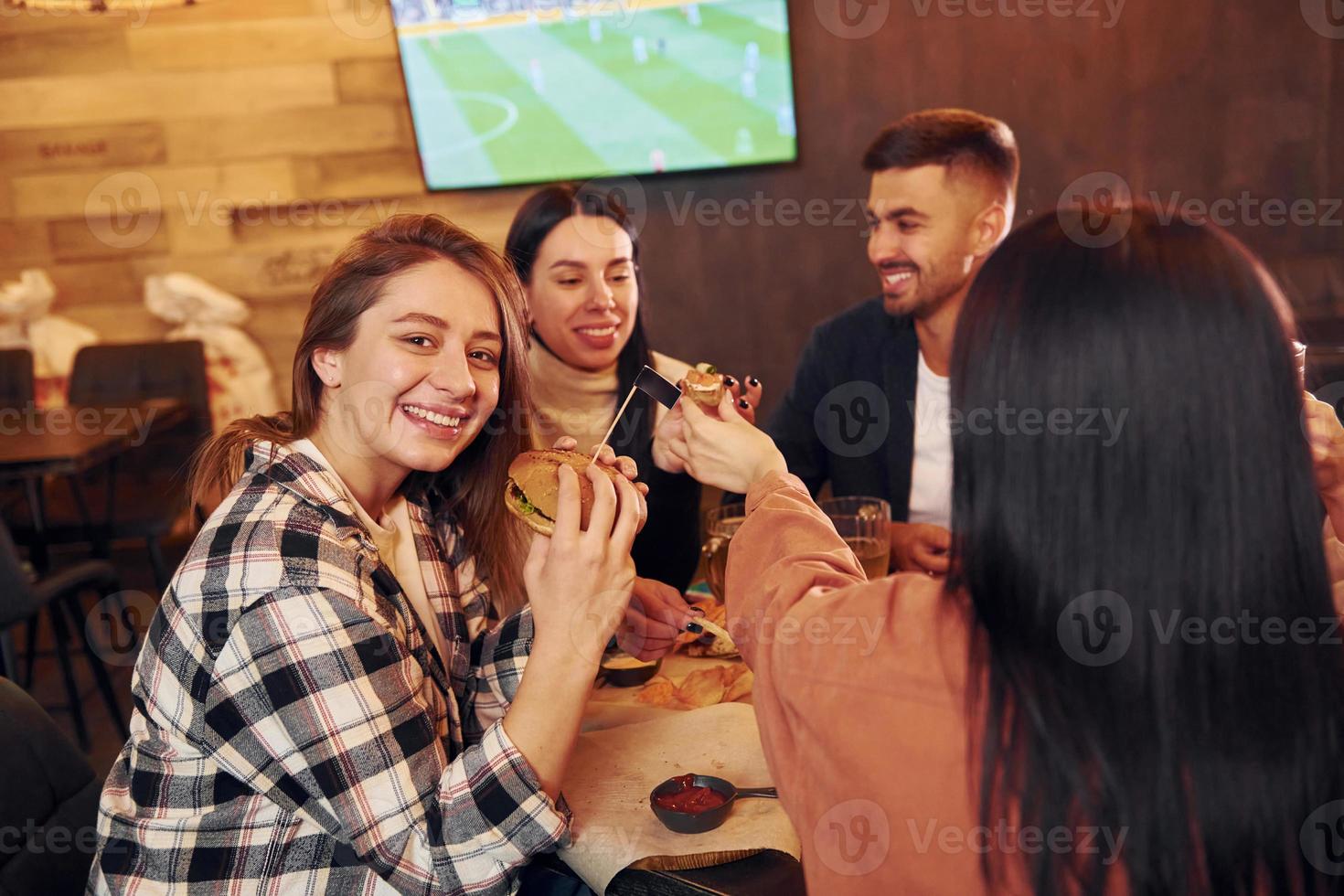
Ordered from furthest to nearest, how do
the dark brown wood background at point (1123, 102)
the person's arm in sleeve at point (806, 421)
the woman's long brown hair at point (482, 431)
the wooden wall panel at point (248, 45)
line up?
the wooden wall panel at point (248, 45), the dark brown wood background at point (1123, 102), the person's arm in sleeve at point (806, 421), the woman's long brown hair at point (482, 431)

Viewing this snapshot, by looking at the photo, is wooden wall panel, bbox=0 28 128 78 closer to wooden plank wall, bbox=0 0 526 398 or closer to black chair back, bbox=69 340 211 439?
wooden plank wall, bbox=0 0 526 398

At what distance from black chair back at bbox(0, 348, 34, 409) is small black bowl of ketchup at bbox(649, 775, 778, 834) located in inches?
151

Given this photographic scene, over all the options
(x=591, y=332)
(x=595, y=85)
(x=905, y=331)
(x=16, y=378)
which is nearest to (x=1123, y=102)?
(x=595, y=85)

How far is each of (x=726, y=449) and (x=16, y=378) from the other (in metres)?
3.78

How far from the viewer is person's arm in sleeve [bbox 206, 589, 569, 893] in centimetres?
115

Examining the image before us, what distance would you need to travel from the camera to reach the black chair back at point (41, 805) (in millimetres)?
1285

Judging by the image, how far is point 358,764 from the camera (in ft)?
3.79

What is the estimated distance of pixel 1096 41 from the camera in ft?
13.0

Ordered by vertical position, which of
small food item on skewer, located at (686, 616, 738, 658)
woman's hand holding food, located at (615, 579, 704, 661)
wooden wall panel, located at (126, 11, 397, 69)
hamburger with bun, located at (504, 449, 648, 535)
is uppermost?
wooden wall panel, located at (126, 11, 397, 69)

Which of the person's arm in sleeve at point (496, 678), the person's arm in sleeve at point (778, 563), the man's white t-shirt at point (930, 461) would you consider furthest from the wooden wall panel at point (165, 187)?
the person's arm in sleeve at point (778, 563)

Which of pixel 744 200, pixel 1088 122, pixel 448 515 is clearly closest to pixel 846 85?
pixel 744 200

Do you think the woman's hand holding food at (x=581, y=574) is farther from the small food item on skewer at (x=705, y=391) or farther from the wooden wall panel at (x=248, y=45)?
the wooden wall panel at (x=248, y=45)

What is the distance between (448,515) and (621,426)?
2.26 feet

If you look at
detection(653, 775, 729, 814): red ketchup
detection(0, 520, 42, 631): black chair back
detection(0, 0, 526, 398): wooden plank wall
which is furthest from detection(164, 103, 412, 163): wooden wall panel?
detection(653, 775, 729, 814): red ketchup
